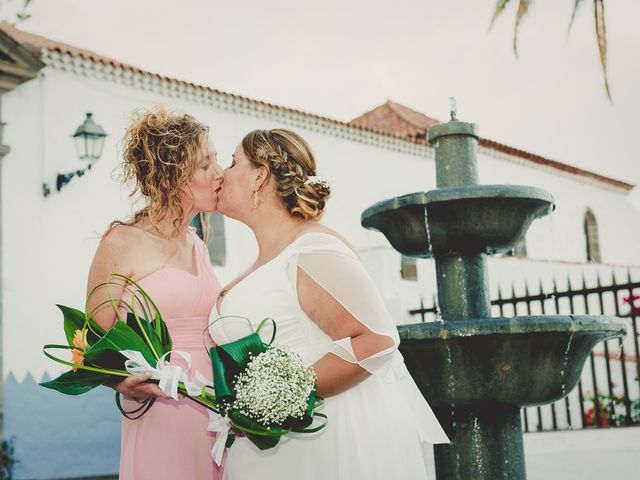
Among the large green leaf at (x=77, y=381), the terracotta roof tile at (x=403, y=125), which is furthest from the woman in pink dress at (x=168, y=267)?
the terracotta roof tile at (x=403, y=125)

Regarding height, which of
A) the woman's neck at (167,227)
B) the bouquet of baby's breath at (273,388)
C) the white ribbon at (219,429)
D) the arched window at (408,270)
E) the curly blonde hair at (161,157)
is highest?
the arched window at (408,270)

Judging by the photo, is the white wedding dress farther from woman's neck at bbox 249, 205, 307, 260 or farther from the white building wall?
the white building wall

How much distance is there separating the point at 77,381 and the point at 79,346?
134mm

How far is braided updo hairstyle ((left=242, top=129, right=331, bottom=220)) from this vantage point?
10.6 ft

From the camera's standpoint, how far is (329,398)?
3.09 m

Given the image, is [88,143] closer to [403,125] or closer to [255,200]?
[255,200]

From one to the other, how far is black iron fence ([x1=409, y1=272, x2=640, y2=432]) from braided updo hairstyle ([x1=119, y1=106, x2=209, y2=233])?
6.58 meters

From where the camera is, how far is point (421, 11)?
→ 12727 mm

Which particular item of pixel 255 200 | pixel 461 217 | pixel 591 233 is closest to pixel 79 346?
pixel 255 200

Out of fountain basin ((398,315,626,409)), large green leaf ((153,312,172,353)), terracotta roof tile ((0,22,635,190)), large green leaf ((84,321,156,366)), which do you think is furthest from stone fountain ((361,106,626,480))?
terracotta roof tile ((0,22,635,190))

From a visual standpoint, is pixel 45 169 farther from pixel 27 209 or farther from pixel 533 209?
pixel 533 209

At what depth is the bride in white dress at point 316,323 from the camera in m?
2.93

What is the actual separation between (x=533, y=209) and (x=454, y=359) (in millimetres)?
1221

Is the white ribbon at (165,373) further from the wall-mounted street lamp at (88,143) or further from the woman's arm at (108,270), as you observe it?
Answer: the wall-mounted street lamp at (88,143)
